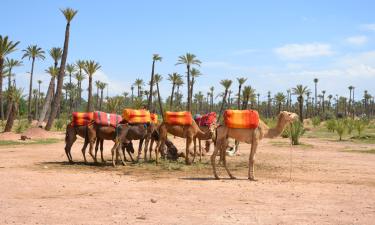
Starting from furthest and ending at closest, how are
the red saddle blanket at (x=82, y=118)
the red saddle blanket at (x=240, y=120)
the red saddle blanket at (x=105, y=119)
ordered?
the red saddle blanket at (x=82, y=118)
the red saddle blanket at (x=105, y=119)
the red saddle blanket at (x=240, y=120)

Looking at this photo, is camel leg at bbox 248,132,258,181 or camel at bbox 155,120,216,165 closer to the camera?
camel leg at bbox 248,132,258,181

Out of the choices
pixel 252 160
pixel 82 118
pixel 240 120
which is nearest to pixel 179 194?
pixel 252 160

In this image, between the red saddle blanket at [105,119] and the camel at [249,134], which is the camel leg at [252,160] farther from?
the red saddle blanket at [105,119]

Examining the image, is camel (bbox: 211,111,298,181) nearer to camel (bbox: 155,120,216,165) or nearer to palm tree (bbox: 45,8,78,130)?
camel (bbox: 155,120,216,165)

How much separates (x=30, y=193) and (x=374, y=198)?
7037 mm

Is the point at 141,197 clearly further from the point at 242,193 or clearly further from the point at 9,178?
the point at 9,178

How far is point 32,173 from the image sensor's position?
12.7 metres

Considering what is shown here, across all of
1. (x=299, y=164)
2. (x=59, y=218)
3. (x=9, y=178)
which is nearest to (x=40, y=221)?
(x=59, y=218)

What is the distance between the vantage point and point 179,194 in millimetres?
9508

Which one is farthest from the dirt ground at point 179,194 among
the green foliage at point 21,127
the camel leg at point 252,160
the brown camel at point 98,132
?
the green foliage at point 21,127

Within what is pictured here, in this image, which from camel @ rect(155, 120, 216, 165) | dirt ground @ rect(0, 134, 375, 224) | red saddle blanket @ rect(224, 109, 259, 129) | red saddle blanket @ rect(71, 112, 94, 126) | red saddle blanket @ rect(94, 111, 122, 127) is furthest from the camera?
camel @ rect(155, 120, 216, 165)

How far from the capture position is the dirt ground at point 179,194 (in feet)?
24.3

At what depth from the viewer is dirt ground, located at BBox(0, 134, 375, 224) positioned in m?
7.40

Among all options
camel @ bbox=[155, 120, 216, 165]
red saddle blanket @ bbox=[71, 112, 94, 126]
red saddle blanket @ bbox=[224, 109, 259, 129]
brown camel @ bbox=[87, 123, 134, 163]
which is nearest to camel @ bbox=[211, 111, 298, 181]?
red saddle blanket @ bbox=[224, 109, 259, 129]
